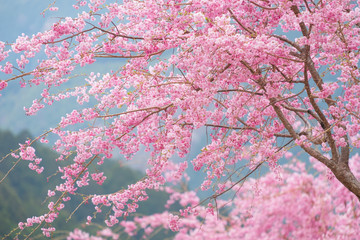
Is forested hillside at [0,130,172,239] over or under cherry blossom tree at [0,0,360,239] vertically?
over

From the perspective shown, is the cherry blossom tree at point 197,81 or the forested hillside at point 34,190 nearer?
the cherry blossom tree at point 197,81

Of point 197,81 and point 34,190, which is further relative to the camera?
point 34,190

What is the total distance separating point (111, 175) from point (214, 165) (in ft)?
25.6

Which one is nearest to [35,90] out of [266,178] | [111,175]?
[111,175]

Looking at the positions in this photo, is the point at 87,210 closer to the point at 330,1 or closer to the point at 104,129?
the point at 104,129

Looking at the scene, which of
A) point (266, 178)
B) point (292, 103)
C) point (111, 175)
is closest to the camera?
point (292, 103)

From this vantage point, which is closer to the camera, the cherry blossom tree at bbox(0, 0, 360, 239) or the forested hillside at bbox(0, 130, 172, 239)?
the cherry blossom tree at bbox(0, 0, 360, 239)

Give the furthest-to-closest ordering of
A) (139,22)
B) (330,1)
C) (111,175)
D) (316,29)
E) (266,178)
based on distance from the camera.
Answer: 1. (111,175)
2. (266,178)
3. (139,22)
4. (330,1)
5. (316,29)

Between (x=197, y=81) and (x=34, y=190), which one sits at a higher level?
(x=34, y=190)

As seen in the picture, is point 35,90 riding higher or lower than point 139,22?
higher

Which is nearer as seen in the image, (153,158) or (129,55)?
(129,55)

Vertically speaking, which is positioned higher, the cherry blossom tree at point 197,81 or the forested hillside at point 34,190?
the forested hillside at point 34,190

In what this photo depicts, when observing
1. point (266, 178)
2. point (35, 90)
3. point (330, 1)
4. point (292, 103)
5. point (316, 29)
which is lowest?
point (316, 29)

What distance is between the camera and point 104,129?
296 centimetres
